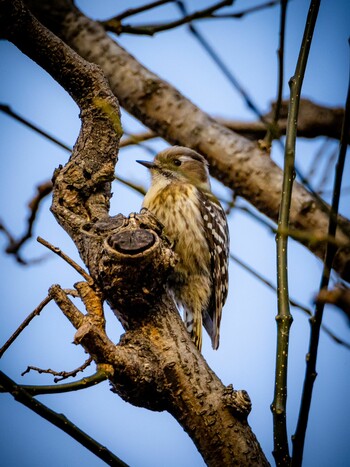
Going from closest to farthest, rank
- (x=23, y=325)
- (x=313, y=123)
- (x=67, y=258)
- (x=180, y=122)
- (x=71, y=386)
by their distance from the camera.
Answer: (x=71, y=386) < (x=23, y=325) < (x=67, y=258) < (x=180, y=122) < (x=313, y=123)

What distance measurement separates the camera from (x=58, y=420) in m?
2.03

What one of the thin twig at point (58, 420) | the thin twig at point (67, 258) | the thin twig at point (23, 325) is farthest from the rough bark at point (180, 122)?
the thin twig at point (58, 420)

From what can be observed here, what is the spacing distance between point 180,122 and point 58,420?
114 inches

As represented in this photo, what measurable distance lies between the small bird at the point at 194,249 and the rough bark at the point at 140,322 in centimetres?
190

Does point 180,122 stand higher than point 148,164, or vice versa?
point 148,164

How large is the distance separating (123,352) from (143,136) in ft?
10.2

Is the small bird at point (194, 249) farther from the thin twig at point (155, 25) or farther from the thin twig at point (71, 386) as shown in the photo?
the thin twig at point (71, 386)

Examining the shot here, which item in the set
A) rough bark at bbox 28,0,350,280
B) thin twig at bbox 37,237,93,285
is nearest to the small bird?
rough bark at bbox 28,0,350,280

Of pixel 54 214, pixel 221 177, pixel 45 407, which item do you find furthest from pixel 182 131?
pixel 45 407

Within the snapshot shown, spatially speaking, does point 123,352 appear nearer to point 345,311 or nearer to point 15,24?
point 345,311

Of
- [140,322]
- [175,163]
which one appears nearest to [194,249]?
[175,163]

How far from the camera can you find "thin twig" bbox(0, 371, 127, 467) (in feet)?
6.57

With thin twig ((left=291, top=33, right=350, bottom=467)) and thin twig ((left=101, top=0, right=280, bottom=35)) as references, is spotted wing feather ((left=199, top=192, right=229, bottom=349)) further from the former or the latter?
thin twig ((left=291, top=33, right=350, bottom=467))

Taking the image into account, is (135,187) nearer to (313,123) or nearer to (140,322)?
(140,322)
